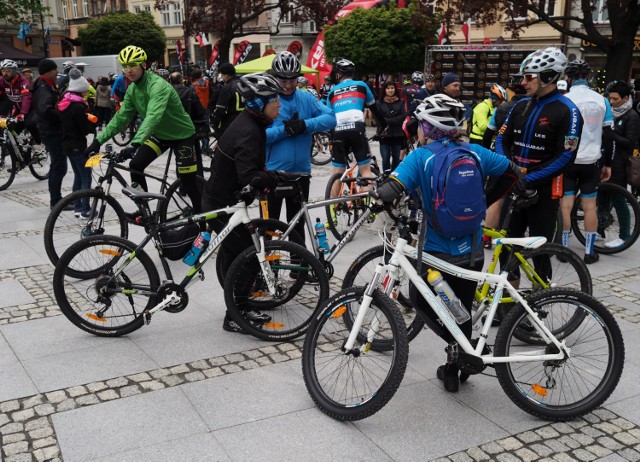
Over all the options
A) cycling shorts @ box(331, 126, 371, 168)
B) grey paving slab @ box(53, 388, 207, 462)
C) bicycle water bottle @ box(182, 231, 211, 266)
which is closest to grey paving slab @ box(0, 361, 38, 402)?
grey paving slab @ box(53, 388, 207, 462)

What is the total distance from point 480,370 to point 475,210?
0.91 metres

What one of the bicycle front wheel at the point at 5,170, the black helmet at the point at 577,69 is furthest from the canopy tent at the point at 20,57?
the black helmet at the point at 577,69

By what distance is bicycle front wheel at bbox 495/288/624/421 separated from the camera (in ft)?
12.2

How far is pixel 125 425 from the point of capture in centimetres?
382

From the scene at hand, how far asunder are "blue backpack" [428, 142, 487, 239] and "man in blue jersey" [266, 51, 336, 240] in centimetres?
215

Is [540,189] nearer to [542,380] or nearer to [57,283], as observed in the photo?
[542,380]

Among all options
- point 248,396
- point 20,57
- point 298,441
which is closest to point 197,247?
point 248,396

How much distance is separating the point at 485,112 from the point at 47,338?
5.76 meters

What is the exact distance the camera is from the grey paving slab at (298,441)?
11.5 feet

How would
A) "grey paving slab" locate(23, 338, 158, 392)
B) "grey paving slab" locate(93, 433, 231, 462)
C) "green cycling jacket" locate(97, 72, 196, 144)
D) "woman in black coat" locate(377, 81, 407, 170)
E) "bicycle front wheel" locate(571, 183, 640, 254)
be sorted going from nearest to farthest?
"grey paving slab" locate(93, 433, 231, 462) → "grey paving slab" locate(23, 338, 158, 392) → "green cycling jacket" locate(97, 72, 196, 144) → "bicycle front wheel" locate(571, 183, 640, 254) → "woman in black coat" locate(377, 81, 407, 170)

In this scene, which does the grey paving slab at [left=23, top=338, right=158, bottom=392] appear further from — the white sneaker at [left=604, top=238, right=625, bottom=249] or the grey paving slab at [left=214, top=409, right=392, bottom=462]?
the white sneaker at [left=604, top=238, right=625, bottom=249]

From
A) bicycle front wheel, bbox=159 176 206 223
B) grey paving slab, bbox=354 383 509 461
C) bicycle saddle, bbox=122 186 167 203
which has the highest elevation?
bicycle saddle, bbox=122 186 167 203

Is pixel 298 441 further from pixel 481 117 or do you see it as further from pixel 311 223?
pixel 481 117

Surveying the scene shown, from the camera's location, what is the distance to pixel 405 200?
12.9ft
